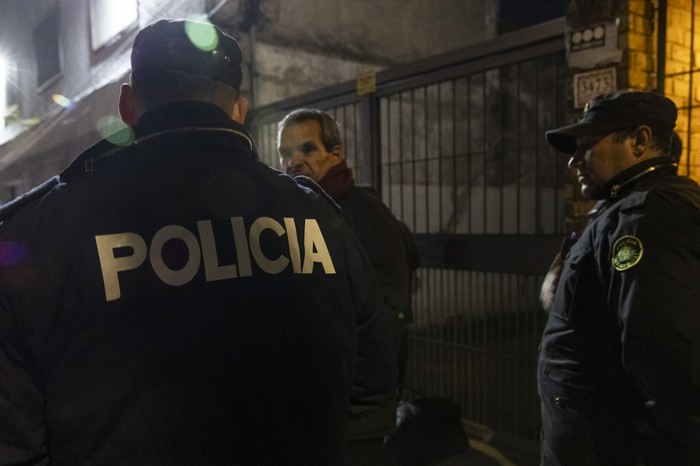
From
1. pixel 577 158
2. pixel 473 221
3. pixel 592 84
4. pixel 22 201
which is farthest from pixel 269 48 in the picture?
pixel 22 201

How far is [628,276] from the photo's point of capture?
1.56 metres

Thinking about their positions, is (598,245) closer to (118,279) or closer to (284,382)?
(284,382)

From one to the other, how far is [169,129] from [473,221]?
597 centimetres

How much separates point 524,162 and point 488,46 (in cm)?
403

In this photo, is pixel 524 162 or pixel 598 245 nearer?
pixel 598 245

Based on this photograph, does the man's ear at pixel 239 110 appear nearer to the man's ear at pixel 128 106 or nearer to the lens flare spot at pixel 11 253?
the man's ear at pixel 128 106

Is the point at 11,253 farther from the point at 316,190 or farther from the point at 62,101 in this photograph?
the point at 62,101

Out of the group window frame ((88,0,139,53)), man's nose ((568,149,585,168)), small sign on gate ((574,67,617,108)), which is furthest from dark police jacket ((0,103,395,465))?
window frame ((88,0,139,53))

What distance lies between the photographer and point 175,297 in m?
1.05

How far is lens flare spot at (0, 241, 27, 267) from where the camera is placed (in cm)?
96

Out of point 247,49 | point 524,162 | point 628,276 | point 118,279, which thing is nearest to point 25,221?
point 118,279

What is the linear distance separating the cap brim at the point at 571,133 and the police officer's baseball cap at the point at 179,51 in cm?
128

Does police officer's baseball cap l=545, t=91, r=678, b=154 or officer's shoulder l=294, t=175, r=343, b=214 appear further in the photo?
police officer's baseball cap l=545, t=91, r=678, b=154

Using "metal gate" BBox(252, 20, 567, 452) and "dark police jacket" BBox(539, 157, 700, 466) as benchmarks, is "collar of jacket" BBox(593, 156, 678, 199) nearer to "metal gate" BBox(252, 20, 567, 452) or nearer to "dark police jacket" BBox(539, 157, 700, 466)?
"dark police jacket" BBox(539, 157, 700, 466)
